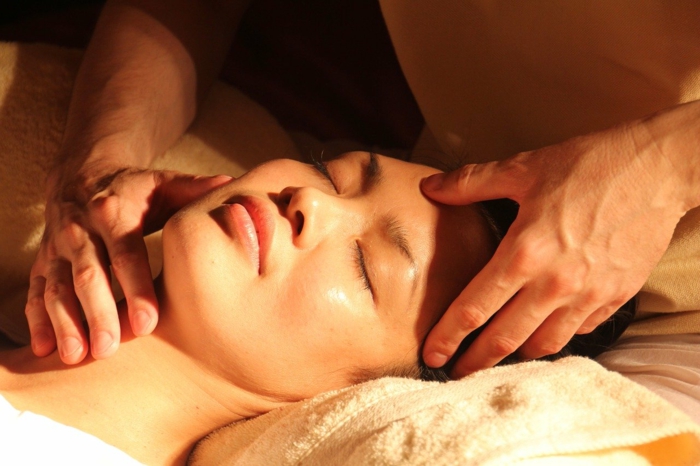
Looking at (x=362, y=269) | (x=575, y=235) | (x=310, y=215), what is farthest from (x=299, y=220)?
(x=575, y=235)

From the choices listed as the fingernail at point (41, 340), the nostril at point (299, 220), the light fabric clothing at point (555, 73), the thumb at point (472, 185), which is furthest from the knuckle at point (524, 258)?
the fingernail at point (41, 340)

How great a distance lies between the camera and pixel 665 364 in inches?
49.3

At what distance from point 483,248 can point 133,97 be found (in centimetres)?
94

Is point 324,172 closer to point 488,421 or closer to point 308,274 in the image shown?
point 308,274

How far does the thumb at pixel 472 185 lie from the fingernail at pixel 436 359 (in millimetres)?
275

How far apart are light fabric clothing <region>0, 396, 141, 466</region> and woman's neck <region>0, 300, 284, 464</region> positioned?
0.12 feet

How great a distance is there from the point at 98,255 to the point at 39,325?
0.16 metres

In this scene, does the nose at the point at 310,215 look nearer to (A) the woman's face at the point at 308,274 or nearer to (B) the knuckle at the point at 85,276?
(A) the woman's face at the point at 308,274

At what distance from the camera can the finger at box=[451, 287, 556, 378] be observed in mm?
1015

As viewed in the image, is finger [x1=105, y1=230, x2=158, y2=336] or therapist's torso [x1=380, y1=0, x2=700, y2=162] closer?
finger [x1=105, y1=230, x2=158, y2=336]

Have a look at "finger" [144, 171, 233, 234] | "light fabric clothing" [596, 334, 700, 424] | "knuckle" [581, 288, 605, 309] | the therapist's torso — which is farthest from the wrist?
"light fabric clothing" [596, 334, 700, 424]

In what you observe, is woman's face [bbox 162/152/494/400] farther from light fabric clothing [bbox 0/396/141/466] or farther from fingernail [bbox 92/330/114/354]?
light fabric clothing [bbox 0/396/141/466]

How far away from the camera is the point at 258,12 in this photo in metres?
1.96

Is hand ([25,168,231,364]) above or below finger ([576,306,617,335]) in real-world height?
below
